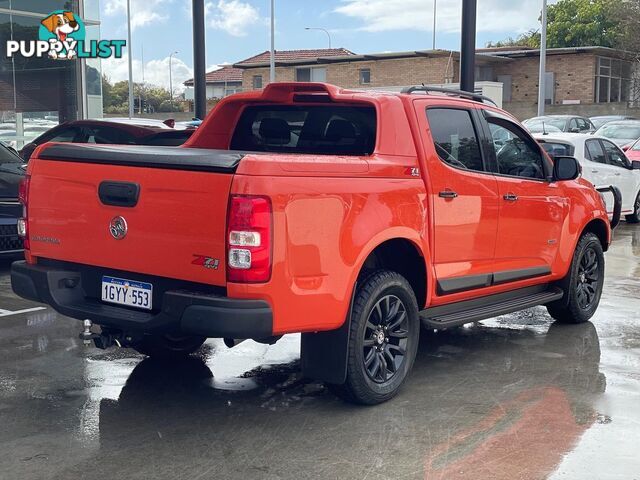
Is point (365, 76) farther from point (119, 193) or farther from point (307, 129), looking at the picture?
point (119, 193)

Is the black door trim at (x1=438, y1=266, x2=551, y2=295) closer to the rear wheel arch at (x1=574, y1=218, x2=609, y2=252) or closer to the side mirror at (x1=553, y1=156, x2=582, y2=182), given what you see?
the side mirror at (x1=553, y1=156, x2=582, y2=182)

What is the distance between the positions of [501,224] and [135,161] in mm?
2845

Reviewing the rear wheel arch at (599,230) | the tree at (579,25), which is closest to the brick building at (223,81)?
the tree at (579,25)

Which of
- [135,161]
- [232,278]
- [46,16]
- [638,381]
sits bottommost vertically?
[638,381]

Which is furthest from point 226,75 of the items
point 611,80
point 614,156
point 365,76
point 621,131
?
point 614,156

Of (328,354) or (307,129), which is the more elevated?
(307,129)

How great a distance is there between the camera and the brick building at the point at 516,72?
5006cm

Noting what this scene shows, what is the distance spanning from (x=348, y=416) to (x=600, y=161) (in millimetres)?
10890

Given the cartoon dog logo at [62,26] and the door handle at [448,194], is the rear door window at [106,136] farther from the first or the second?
the cartoon dog logo at [62,26]

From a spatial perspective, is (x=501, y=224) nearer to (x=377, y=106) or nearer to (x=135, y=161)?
(x=377, y=106)

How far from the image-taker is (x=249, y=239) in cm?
450

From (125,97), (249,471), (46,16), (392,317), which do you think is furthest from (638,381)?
(125,97)

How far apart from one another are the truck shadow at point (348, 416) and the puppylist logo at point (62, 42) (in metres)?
17.9

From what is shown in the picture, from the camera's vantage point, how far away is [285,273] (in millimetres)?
4645
